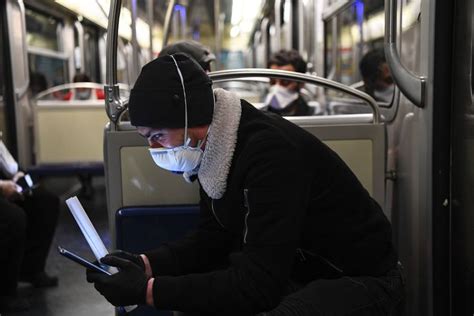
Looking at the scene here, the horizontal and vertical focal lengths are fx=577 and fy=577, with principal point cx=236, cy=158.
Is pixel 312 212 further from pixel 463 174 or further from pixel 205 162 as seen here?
pixel 463 174

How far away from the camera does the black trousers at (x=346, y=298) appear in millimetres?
1412

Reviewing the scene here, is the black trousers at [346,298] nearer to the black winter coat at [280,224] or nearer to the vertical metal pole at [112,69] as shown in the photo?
the black winter coat at [280,224]

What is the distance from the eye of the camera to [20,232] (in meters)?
2.87

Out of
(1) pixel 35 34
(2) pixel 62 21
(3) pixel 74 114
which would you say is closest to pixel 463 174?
(3) pixel 74 114

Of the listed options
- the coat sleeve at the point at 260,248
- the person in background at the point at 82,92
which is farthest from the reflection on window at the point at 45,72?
the coat sleeve at the point at 260,248

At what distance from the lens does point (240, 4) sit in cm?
931

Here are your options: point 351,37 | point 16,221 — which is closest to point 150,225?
point 16,221

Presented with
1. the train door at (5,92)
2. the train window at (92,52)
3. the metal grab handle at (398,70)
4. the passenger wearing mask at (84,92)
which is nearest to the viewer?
the metal grab handle at (398,70)

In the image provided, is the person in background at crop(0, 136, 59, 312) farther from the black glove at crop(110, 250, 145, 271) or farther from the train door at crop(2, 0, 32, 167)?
the train door at crop(2, 0, 32, 167)

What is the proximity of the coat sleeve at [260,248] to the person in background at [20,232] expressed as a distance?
67.6 inches

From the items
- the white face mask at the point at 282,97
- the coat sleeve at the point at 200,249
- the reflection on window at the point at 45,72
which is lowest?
the coat sleeve at the point at 200,249

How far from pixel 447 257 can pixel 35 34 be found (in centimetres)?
510

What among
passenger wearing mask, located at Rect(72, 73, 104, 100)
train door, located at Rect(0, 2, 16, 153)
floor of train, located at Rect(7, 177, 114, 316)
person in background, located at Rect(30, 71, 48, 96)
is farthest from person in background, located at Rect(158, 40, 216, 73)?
passenger wearing mask, located at Rect(72, 73, 104, 100)

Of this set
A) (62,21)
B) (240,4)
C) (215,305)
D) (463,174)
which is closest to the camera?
(215,305)
